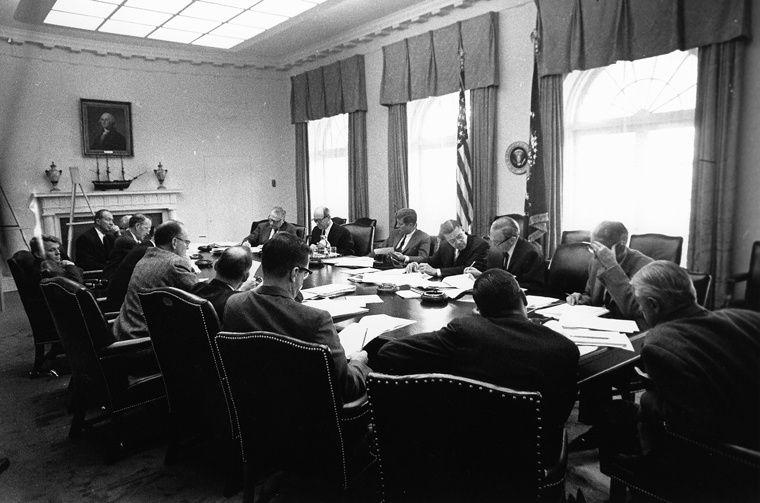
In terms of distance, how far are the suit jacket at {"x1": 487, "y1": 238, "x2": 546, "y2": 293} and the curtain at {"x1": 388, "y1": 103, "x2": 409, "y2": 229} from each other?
3.53 meters

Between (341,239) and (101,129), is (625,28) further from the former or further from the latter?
(101,129)

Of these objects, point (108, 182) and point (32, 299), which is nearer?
point (32, 299)

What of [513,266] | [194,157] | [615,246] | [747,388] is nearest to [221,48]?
[194,157]

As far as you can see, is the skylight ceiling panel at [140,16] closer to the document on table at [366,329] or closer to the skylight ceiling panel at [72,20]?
the skylight ceiling panel at [72,20]

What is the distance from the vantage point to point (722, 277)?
14.2ft

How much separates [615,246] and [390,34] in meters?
5.24

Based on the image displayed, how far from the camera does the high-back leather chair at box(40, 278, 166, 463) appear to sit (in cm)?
276

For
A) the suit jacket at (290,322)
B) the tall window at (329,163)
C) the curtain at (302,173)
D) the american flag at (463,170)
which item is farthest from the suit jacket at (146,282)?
the curtain at (302,173)

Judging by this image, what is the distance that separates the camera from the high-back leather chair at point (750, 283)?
3932 mm

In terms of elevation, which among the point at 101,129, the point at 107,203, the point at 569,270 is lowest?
the point at 569,270

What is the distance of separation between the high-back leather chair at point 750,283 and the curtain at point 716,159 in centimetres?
24

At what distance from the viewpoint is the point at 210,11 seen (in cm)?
675

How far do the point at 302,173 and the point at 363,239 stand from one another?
3.31 meters

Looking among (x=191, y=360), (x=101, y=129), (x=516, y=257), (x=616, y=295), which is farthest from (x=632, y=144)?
(x=101, y=129)
